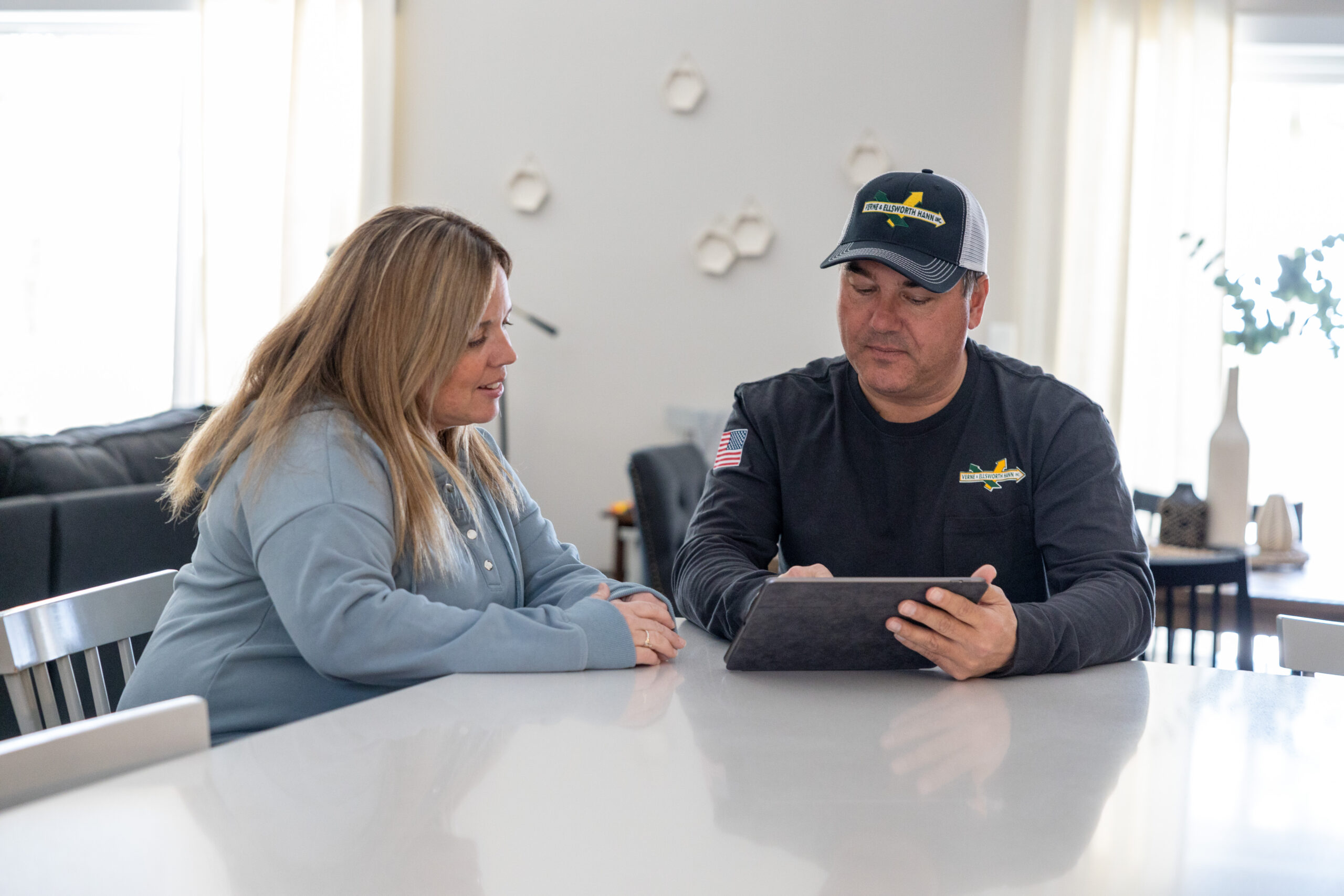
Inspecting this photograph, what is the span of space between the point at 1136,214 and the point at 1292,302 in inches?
57.5

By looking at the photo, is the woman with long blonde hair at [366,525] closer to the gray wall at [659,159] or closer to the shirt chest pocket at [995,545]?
the shirt chest pocket at [995,545]

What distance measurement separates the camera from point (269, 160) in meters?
4.76

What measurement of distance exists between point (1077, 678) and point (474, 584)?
71cm

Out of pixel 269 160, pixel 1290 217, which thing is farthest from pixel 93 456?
pixel 1290 217

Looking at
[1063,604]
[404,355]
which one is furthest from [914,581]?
[404,355]

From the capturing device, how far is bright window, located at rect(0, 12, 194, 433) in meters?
5.05

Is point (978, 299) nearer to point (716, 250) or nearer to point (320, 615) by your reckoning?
point (320, 615)

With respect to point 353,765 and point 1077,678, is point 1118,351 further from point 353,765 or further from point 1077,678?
point 353,765

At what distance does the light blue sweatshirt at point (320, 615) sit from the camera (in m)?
1.21

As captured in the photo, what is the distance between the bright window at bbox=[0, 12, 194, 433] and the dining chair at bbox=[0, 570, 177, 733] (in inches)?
154

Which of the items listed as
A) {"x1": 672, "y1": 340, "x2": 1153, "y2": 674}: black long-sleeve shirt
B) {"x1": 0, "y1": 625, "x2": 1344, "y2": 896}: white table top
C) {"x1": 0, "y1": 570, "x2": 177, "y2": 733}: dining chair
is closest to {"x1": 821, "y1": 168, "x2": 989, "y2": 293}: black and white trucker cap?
{"x1": 672, "y1": 340, "x2": 1153, "y2": 674}: black long-sleeve shirt

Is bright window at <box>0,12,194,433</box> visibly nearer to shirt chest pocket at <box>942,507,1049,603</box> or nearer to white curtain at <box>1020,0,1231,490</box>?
white curtain at <box>1020,0,1231,490</box>

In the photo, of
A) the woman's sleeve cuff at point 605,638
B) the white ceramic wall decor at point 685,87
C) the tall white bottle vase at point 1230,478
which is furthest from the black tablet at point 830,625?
the white ceramic wall decor at point 685,87

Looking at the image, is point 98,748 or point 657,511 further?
point 657,511
